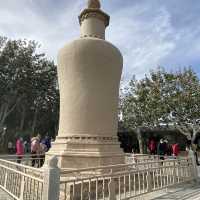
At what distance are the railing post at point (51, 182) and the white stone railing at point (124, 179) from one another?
90 centimetres

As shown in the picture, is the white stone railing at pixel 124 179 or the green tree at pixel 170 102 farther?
the green tree at pixel 170 102

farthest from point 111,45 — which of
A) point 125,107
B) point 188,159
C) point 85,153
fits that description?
point 125,107

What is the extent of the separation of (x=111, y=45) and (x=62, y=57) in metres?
1.92

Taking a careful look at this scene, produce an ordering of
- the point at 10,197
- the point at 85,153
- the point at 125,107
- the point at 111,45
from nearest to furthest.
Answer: the point at 10,197 → the point at 85,153 → the point at 111,45 → the point at 125,107

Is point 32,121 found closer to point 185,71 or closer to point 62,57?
point 185,71

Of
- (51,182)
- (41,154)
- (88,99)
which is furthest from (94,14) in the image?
(51,182)

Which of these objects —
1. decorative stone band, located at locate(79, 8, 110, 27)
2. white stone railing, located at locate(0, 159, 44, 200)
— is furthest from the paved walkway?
decorative stone band, located at locate(79, 8, 110, 27)

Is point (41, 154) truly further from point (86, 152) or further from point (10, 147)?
point (10, 147)

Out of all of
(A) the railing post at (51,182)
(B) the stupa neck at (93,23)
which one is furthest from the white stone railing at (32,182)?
(B) the stupa neck at (93,23)

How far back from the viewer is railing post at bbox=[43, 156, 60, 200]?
507 cm

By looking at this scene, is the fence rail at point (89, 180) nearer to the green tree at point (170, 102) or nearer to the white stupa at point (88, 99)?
the white stupa at point (88, 99)

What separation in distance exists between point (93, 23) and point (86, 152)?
5184 millimetres

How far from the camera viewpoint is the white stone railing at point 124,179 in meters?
6.39

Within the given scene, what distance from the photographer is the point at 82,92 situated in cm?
1044
